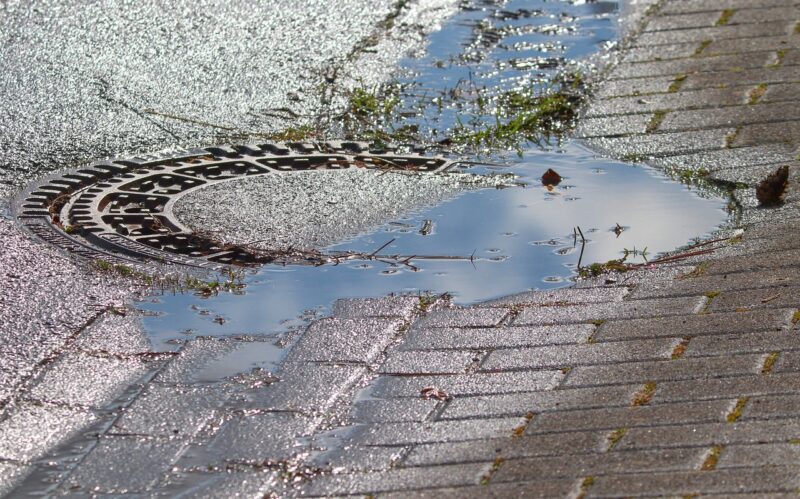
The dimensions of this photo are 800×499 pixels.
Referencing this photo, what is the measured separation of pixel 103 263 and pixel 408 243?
110 cm

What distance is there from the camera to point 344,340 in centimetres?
395

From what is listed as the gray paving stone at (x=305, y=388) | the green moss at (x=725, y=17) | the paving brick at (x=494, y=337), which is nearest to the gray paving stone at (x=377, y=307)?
the paving brick at (x=494, y=337)

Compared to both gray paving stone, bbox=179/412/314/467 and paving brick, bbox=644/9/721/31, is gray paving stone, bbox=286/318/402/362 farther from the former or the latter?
paving brick, bbox=644/9/721/31

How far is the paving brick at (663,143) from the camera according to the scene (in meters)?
5.75

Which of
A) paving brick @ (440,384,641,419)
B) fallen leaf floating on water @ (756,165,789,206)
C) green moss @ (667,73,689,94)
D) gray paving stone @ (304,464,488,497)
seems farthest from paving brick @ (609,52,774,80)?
gray paving stone @ (304,464,488,497)

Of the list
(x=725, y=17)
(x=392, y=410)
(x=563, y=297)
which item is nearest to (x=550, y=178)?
(x=563, y=297)

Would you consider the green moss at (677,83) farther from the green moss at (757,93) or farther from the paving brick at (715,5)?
the paving brick at (715,5)

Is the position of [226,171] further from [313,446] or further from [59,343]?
[313,446]

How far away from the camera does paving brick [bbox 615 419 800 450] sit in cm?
313

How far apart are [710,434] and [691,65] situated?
13.2 feet

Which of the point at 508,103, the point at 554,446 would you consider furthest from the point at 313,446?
the point at 508,103

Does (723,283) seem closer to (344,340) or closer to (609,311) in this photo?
(609,311)

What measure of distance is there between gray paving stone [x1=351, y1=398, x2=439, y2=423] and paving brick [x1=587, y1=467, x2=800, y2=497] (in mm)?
636

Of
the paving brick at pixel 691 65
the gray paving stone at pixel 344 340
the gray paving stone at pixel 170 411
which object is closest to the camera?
the gray paving stone at pixel 170 411
